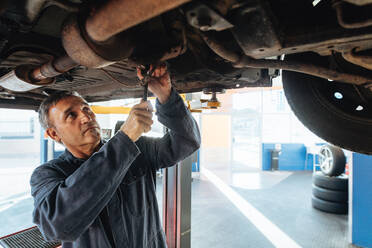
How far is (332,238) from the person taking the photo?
2393mm

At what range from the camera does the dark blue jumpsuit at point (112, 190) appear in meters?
0.65

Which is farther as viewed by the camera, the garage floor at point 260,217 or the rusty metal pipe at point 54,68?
the garage floor at point 260,217

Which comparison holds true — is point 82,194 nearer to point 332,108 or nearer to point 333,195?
point 332,108

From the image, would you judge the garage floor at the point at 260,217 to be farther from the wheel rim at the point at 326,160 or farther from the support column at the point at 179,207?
the wheel rim at the point at 326,160

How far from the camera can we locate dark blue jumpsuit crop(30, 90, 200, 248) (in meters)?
0.65

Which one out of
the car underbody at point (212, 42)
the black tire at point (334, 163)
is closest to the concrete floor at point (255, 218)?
the black tire at point (334, 163)

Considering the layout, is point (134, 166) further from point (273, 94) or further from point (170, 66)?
point (273, 94)

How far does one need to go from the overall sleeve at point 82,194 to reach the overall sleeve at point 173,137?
0.71 ft

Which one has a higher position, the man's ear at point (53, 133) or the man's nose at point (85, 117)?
the man's nose at point (85, 117)

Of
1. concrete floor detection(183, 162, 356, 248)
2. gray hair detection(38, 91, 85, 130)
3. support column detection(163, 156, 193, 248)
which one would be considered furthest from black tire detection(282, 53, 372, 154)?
concrete floor detection(183, 162, 356, 248)

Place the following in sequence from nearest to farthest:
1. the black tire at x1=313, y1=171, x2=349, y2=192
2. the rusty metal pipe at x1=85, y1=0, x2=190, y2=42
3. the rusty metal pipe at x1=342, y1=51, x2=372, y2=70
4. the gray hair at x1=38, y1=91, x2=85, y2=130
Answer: the rusty metal pipe at x1=85, y1=0, x2=190, y2=42, the rusty metal pipe at x1=342, y1=51, x2=372, y2=70, the gray hair at x1=38, y1=91, x2=85, y2=130, the black tire at x1=313, y1=171, x2=349, y2=192

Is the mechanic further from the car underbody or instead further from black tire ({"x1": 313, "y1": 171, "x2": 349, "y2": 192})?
black tire ({"x1": 313, "y1": 171, "x2": 349, "y2": 192})

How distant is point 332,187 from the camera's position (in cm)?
299

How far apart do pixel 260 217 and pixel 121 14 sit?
3064mm
